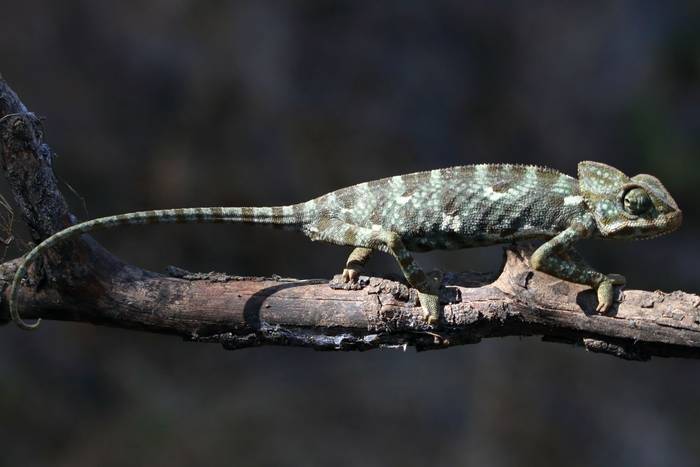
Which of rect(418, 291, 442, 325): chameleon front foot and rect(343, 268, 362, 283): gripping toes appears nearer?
rect(418, 291, 442, 325): chameleon front foot

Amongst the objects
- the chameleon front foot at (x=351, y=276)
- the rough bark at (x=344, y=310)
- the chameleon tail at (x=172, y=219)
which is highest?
the chameleon tail at (x=172, y=219)

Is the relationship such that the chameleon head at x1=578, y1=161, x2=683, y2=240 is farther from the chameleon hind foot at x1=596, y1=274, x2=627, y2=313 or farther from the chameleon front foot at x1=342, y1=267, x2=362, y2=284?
the chameleon front foot at x1=342, y1=267, x2=362, y2=284

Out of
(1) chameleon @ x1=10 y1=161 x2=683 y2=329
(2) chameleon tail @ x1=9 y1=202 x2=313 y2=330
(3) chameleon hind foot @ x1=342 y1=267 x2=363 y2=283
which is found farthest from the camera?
(1) chameleon @ x1=10 y1=161 x2=683 y2=329

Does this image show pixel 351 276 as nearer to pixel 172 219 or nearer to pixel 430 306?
→ pixel 430 306

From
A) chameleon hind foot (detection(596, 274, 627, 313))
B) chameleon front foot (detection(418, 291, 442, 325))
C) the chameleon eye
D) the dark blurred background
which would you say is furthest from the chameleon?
the dark blurred background

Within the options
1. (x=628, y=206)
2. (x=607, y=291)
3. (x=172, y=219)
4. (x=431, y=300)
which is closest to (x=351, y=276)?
(x=431, y=300)

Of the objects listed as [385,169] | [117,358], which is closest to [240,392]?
[117,358]

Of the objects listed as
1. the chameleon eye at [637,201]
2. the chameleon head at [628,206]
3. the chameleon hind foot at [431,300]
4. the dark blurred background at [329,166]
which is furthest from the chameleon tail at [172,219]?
the dark blurred background at [329,166]

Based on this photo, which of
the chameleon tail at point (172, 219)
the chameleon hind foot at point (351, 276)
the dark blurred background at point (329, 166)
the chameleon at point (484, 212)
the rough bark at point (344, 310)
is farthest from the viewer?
the dark blurred background at point (329, 166)

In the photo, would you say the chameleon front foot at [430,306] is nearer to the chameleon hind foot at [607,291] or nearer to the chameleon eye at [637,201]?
the chameleon hind foot at [607,291]
